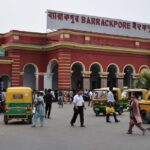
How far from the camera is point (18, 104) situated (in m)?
21.7

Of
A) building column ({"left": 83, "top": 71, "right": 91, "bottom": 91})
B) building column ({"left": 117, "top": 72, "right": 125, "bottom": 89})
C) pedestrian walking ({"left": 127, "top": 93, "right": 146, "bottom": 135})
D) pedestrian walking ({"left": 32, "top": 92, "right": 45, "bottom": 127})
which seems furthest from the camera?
building column ({"left": 117, "top": 72, "right": 125, "bottom": 89})

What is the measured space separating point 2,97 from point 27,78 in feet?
70.5

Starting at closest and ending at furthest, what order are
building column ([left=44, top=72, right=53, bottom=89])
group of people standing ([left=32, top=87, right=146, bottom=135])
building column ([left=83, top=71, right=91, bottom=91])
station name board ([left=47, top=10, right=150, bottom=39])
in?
1. group of people standing ([left=32, top=87, right=146, bottom=135])
2. building column ([left=83, top=71, right=91, bottom=91])
3. building column ([left=44, top=72, right=53, bottom=89])
4. station name board ([left=47, top=10, right=150, bottom=39])

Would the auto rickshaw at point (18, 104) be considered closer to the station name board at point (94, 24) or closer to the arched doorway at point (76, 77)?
the arched doorway at point (76, 77)

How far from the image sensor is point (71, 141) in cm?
1385

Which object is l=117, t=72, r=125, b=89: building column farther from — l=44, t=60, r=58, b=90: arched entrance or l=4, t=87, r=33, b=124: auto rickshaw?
A: l=4, t=87, r=33, b=124: auto rickshaw

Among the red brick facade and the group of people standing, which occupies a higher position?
the red brick facade

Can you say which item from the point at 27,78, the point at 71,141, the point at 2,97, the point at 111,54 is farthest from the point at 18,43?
the point at 71,141

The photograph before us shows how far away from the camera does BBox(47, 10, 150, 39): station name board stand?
5128 cm

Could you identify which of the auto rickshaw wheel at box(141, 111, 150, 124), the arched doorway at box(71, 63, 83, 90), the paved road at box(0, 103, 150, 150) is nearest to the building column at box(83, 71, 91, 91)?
the arched doorway at box(71, 63, 83, 90)

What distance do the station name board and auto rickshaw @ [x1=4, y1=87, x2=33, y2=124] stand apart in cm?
2914

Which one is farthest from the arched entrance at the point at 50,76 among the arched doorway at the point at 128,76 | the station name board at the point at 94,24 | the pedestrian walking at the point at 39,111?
the pedestrian walking at the point at 39,111

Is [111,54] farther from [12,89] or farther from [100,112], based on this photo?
[12,89]

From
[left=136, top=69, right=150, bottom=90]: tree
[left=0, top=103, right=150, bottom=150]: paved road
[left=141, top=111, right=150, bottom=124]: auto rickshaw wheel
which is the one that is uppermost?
[left=136, top=69, right=150, bottom=90]: tree
